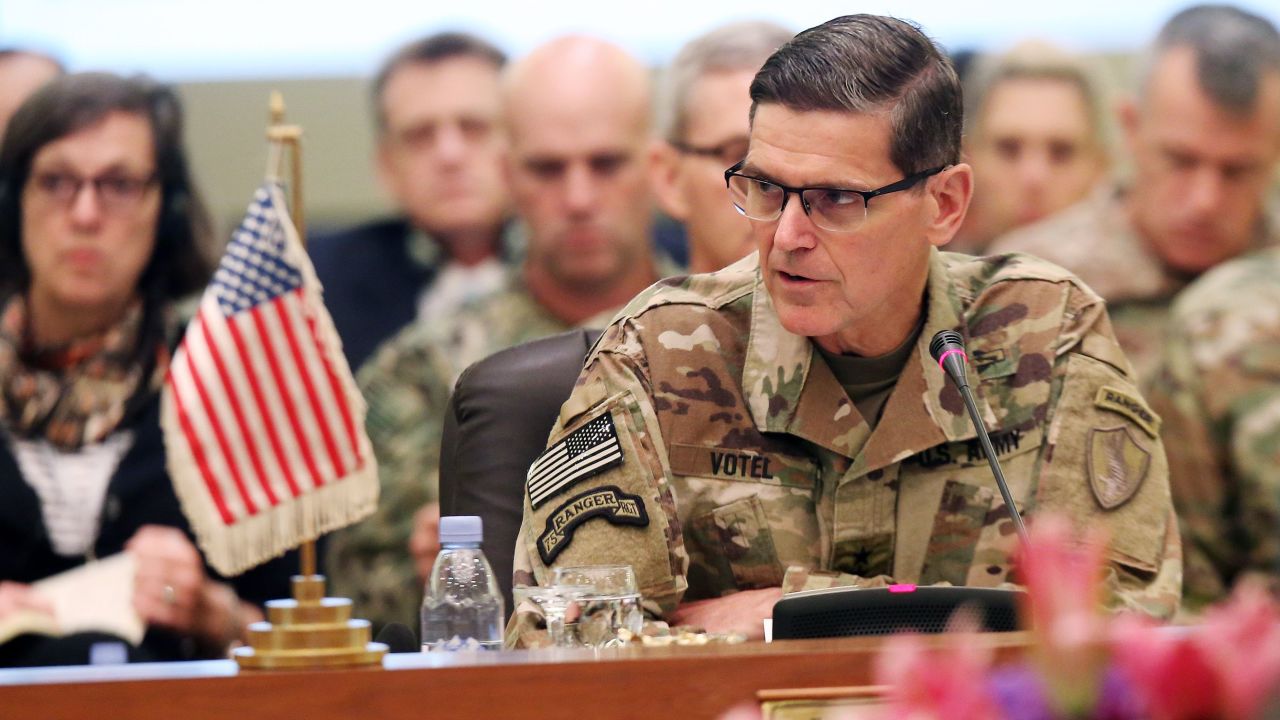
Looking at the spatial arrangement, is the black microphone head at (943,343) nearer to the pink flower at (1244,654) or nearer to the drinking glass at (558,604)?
the drinking glass at (558,604)

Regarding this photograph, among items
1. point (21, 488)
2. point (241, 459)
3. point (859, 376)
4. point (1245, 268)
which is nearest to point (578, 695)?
point (859, 376)

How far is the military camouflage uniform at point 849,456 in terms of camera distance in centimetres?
225

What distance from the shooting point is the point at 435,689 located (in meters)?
1.37

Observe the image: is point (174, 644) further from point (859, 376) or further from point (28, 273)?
point (859, 376)

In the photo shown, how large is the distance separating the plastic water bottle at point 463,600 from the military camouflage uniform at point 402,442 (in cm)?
139

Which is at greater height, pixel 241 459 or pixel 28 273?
pixel 28 273

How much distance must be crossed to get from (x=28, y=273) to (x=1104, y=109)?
2657mm

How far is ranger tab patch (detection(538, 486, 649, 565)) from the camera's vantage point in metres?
2.18

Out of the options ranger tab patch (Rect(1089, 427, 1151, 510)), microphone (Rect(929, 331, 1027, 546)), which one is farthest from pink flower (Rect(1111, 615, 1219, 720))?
ranger tab patch (Rect(1089, 427, 1151, 510))

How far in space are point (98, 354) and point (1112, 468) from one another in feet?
7.33

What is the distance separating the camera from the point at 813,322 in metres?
2.20

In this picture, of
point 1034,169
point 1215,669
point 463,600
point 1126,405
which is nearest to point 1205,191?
point 1034,169

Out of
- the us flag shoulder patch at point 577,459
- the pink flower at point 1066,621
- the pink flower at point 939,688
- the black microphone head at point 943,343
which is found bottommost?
the us flag shoulder patch at point 577,459

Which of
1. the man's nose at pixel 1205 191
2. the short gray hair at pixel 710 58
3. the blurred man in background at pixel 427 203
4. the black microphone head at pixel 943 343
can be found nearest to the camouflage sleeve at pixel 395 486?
the blurred man in background at pixel 427 203
